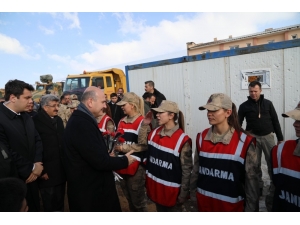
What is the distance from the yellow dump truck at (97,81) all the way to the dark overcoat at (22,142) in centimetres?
965

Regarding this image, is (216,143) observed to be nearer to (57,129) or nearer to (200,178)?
(200,178)

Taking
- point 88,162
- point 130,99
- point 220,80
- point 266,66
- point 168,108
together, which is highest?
point 266,66

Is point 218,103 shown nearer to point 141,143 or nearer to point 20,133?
point 141,143

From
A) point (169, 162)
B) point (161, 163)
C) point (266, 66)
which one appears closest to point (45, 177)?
point (161, 163)

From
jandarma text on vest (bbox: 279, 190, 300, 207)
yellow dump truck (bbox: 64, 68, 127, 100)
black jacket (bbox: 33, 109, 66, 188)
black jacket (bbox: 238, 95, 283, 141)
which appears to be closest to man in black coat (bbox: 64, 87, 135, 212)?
black jacket (bbox: 33, 109, 66, 188)

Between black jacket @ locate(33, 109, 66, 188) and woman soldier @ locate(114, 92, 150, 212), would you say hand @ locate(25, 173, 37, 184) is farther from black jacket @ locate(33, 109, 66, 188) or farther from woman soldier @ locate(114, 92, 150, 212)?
woman soldier @ locate(114, 92, 150, 212)

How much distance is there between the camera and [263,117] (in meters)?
4.09

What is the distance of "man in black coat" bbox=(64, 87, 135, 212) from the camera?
206 cm

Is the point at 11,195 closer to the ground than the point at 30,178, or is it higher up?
higher up

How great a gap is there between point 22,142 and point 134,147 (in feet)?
4.62

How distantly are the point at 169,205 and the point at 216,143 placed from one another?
0.91m

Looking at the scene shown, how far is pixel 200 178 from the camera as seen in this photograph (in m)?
2.26

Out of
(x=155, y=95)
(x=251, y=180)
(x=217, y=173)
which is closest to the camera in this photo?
(x=251, y=180)

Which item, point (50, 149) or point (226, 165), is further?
point (50, 149)
